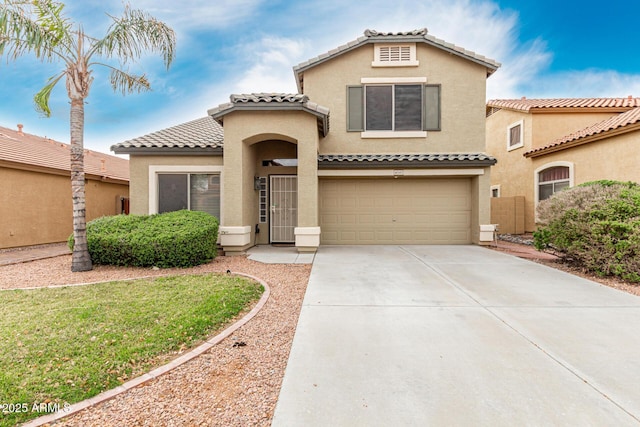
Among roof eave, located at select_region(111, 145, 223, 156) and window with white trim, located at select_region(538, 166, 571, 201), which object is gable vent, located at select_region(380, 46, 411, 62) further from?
window with white trim, located at select_region(538, 166, 571, 201)

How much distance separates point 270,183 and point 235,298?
631 cm

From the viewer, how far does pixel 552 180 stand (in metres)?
12.4

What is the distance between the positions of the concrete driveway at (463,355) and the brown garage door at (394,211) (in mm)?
4752

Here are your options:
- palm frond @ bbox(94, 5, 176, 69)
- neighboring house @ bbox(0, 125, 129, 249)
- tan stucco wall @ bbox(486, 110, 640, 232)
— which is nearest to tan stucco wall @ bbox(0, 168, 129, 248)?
neighboring house @ bbox(0, 125, 129, 249)

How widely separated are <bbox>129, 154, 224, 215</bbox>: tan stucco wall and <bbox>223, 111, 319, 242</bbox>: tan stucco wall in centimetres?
111

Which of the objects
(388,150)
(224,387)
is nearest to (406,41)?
(388,150)

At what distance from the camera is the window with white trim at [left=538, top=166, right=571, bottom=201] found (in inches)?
461

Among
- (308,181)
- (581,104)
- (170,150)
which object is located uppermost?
(581,104)

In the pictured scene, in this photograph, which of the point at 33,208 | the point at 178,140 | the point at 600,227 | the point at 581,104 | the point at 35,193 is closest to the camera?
the point at 600,227

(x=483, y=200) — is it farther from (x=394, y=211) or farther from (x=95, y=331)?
(x=95, y=331)

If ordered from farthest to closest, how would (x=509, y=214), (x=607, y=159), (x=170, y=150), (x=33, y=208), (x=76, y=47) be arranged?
(x=509, y=214)
(x=33, y=208)
(x=607, y=159)
(x=170, y=150)
(x=76, y=47)

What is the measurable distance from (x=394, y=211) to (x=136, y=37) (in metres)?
9.22

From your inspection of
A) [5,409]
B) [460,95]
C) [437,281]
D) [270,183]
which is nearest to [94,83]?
[270,183]

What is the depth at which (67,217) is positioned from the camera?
40.0 feet
